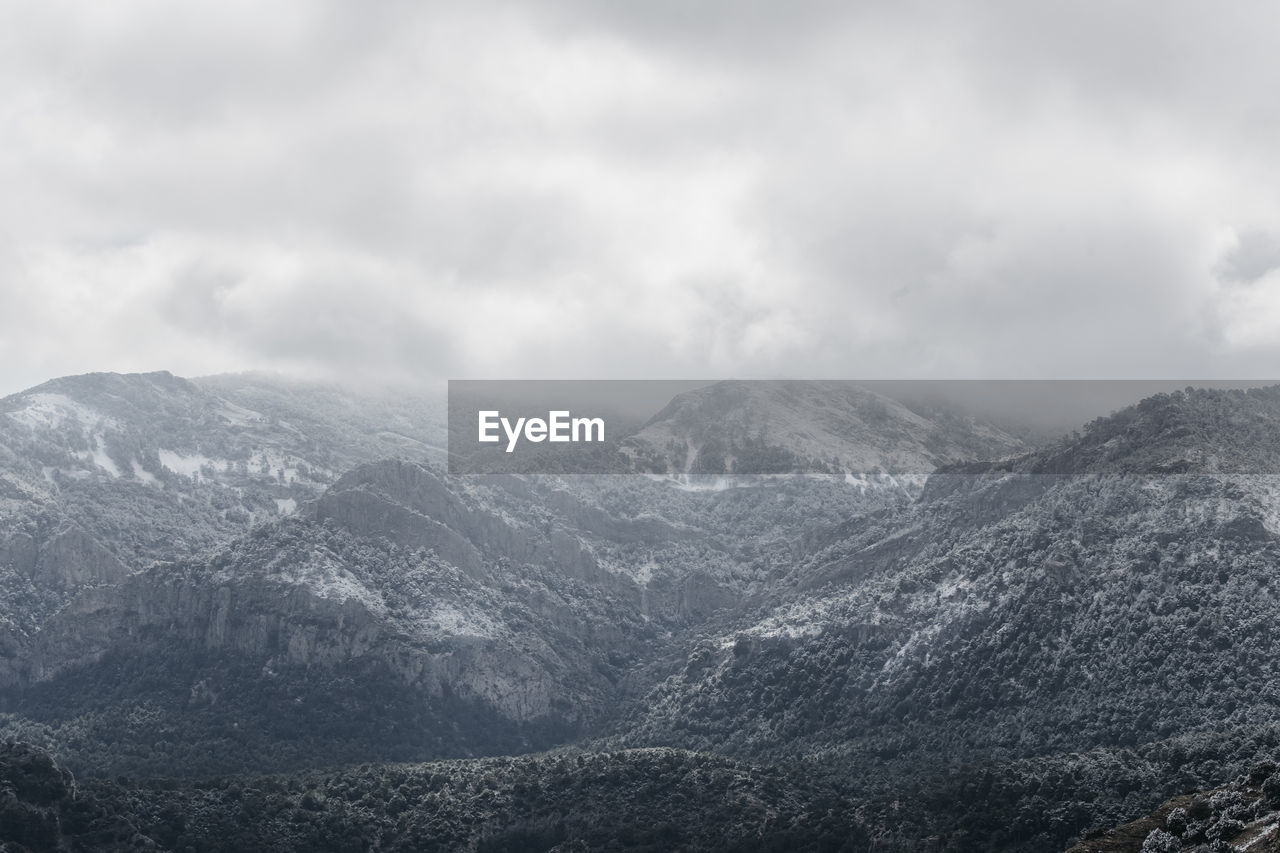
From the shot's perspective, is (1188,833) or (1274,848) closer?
(1274,848)
